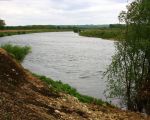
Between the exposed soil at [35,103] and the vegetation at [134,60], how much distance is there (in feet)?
Answer: 13.1

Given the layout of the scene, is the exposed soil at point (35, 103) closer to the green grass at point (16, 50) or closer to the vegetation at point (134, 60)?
the vegetation at point (134, 60)

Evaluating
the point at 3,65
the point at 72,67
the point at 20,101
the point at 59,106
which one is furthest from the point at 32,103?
the point at 72,67

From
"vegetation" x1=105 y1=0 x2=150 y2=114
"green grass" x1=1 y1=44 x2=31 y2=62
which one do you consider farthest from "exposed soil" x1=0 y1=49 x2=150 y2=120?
"green grass" x1=1 y1=44 x2=31 y2=62

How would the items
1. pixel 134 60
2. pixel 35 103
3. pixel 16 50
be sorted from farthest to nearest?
pixel 16 50 → pixel 134 60 → pixel 35 103

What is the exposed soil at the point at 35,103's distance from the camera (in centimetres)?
1234

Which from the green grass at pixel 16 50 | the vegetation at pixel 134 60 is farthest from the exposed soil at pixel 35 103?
the green grass at pixel 16 50

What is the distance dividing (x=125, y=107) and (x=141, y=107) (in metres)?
1.03

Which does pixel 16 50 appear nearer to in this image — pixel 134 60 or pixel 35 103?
pixel 134 60

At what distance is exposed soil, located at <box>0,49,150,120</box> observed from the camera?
486 inches

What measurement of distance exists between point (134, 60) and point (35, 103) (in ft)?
30.2

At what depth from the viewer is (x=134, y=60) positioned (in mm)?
21953

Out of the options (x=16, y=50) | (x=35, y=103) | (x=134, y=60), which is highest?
(x=134, y=60)

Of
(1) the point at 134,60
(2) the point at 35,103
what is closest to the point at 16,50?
(1) the point at 134,60

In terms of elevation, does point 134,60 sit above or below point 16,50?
above
